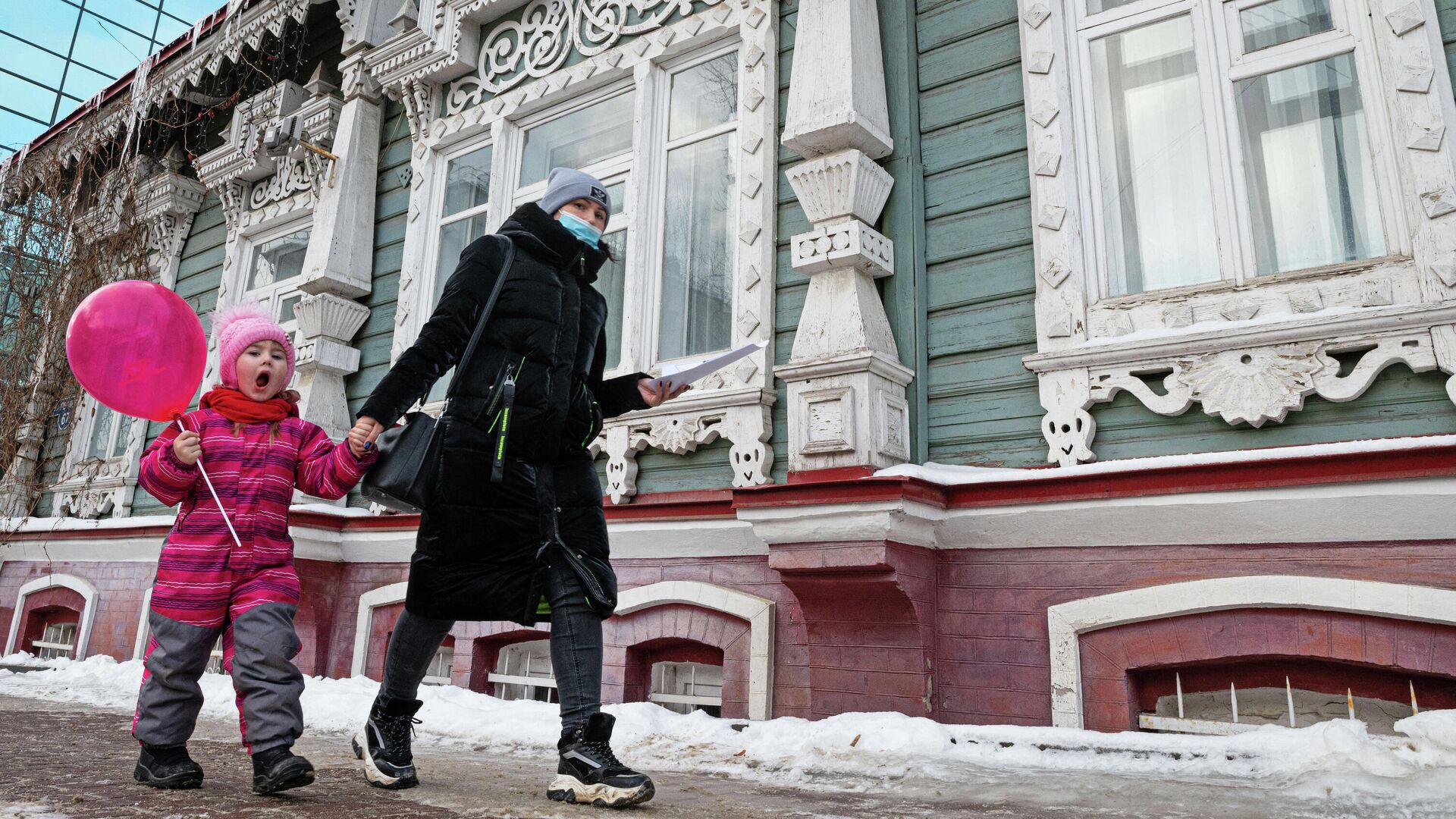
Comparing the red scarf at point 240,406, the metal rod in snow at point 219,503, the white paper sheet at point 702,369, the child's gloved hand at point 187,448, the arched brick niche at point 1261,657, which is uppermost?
the white paper sheet at point 702,369

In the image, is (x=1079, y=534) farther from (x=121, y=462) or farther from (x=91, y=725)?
(x=121, y=462)

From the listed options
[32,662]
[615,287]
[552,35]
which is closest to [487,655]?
[615,287]

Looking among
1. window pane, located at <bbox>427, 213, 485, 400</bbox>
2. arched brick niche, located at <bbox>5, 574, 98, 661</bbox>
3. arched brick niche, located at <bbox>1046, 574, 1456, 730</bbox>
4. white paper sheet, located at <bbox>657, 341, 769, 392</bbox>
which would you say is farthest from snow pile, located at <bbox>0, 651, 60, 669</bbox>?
arched brick niche, located at <bbox>1046, 574, 1456, 730</bbox>

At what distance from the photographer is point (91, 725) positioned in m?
3.88

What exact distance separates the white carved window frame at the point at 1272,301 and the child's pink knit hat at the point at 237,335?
2876mm

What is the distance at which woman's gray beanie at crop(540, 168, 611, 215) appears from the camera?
294cm

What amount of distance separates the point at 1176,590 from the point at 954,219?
74.8 inches

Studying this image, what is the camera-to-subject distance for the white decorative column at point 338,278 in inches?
270

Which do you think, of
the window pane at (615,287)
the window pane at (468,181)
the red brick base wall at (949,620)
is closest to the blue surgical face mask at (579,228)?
the red brick base wall at (949,620)

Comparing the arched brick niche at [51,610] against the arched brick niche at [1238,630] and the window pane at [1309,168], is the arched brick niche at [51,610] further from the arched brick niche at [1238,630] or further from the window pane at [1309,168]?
the window pane at [1309,168]

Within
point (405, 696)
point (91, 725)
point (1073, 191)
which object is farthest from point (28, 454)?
point (1073, 191)

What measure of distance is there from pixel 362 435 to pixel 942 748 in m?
2.12

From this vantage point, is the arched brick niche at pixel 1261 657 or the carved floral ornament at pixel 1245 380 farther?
the carved floral ornament at pixel 1245 380

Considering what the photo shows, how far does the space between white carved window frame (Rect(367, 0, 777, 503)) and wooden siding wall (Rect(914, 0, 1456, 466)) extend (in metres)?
0.85
